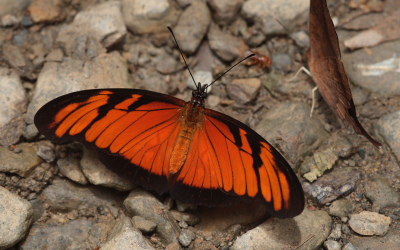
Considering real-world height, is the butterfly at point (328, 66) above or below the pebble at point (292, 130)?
above

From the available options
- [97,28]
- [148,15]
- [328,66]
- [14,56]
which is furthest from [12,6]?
[328,66]

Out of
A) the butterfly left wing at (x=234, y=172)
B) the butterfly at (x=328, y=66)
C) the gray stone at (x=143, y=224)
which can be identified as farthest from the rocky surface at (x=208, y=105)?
the butterfly left wing at (x=234, y=172)

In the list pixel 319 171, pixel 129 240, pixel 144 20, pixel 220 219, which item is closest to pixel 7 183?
pixel 129 240

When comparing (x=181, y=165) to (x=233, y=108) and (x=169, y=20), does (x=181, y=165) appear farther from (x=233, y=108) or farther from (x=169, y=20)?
(x=169, y=20)

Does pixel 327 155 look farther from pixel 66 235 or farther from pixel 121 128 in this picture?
pixel 66 235

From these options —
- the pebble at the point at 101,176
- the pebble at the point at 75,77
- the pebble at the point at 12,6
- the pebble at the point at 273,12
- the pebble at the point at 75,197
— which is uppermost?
the pebble at the point at 273,12

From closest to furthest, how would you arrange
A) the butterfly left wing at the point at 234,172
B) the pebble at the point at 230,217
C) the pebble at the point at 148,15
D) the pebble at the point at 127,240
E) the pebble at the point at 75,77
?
1. the butterfly left wing at the point at 234,172
2. the pebble at the point at 127,240
3. the pebble at the point at 230,217
4. the pebble at the point at 75,77
5. the pebble at the point at 148,15

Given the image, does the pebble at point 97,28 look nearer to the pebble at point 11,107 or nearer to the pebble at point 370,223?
the pebble at point 11,107

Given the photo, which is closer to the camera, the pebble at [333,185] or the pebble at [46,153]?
the pebble at [333,185]
